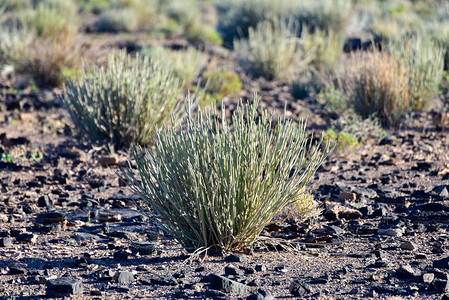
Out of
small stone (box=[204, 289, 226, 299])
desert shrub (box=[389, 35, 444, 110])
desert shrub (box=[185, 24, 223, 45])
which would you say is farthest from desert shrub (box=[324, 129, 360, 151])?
desert shrub (box=[185, 24, 223, 45])

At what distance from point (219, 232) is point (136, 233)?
3.22 ft

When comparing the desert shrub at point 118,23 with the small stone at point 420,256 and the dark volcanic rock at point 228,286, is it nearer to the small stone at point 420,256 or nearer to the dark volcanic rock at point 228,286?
the small stone at point 420,256

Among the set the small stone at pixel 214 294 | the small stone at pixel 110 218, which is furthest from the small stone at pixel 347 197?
the small stone at pixel 214 294

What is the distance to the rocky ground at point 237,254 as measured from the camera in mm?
3346

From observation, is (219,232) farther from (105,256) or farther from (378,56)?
(378,56)

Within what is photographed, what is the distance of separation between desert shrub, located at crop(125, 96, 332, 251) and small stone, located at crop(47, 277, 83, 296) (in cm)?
80

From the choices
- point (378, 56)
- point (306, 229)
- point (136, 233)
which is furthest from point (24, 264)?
point (378, 56)

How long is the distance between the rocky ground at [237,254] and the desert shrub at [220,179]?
0.19 meters

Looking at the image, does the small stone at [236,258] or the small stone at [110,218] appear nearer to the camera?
the small stone at [236,258]

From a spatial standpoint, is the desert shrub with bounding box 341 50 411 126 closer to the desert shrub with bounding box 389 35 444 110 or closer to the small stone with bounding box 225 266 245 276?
the desert shrub with bounding box 389 35 444 110

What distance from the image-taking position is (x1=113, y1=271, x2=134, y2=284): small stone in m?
3.46

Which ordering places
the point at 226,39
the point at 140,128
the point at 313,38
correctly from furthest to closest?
the point at 226,39
the point at 313,38
the point at 140,128

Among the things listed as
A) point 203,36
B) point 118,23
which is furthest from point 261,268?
point 118,23

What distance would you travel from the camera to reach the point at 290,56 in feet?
38.0
